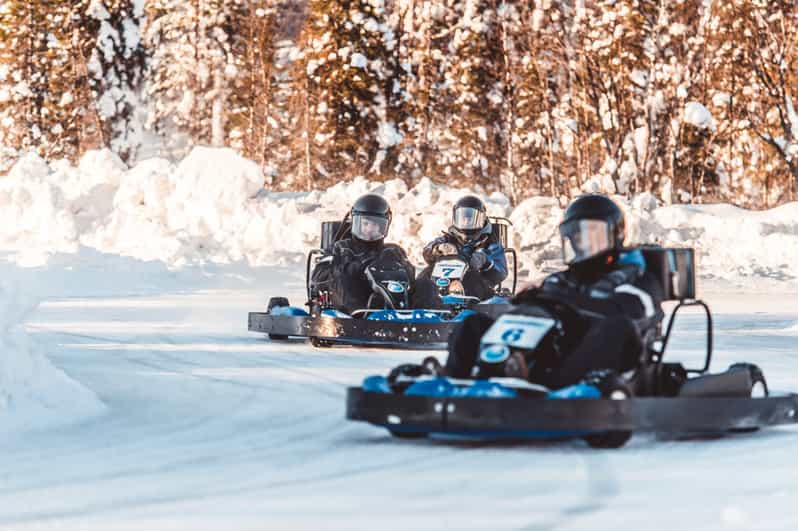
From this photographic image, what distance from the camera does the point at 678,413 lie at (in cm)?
668

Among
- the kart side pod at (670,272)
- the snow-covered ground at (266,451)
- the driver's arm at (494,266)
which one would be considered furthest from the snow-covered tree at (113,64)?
the kart side pod at (670,272)

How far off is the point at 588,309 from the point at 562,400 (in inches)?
34.8

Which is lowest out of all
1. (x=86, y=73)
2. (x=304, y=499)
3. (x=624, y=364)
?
(x=304, y=499)

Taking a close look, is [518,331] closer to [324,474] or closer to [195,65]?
[324,474]

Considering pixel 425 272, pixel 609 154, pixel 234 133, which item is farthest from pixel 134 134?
pixel 425 272

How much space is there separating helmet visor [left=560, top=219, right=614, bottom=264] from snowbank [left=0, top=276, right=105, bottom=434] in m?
2.78

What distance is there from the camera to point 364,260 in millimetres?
13492

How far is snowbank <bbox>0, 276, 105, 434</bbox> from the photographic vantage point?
7.48 metres

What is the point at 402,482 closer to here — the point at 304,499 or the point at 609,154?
the point at 304,499

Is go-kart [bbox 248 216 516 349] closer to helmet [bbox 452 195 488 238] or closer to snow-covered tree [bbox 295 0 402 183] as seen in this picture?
helmet [bbox 452 195 488 238]

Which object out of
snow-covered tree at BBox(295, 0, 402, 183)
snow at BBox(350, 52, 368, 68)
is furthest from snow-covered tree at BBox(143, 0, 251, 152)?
snow at BBox(350, 52, 368, 68)

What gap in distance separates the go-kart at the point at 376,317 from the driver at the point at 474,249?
0.75 feet

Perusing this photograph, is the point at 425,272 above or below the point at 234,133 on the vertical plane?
below

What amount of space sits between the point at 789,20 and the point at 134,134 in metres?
26.8
